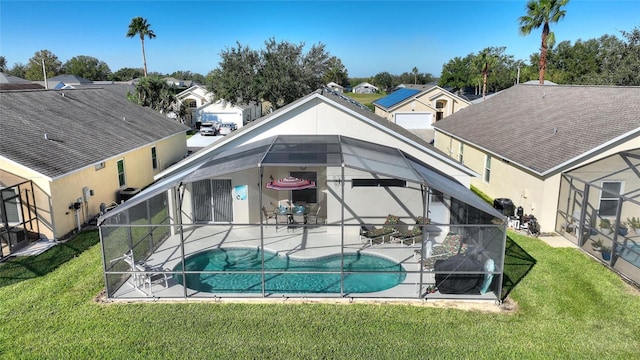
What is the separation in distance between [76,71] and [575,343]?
12282cm

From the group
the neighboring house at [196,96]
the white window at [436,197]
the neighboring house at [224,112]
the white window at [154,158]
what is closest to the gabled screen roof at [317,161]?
the white window at [436,197]

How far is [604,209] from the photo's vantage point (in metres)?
13.3

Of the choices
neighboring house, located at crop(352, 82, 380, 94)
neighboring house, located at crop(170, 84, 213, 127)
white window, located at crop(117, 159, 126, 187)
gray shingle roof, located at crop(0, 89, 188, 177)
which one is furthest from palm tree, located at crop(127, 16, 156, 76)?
neighboring house, located at crop(352, 82, 380, 94)

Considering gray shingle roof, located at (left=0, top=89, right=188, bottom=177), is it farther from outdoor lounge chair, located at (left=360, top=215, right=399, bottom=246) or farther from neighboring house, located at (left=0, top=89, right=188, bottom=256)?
outdoor lounge chair, located at (left=360, top=215, right=399, bottom=246)

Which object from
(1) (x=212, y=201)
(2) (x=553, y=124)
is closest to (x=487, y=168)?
(2) (x=553, y=124)

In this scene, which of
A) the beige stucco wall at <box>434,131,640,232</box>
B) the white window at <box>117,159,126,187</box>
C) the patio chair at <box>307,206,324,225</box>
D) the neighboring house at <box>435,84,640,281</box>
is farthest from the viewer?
the white window at <box>117,159,126,187</box>

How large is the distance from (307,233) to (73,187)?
8.98 metres

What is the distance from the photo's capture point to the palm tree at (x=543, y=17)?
27.3m

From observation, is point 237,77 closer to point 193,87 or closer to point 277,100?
point 277,100

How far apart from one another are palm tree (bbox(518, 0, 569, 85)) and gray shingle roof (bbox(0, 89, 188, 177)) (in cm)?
2624

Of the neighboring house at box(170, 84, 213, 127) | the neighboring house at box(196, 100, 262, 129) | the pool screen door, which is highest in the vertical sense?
the neighboring house at box(170, 84, 213, 127)

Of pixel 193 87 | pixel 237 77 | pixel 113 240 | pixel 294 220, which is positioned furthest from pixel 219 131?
pixel 113 240

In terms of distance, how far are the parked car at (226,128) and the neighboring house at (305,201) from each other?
2737 centimetres

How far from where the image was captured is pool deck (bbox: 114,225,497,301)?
33.9 feet
